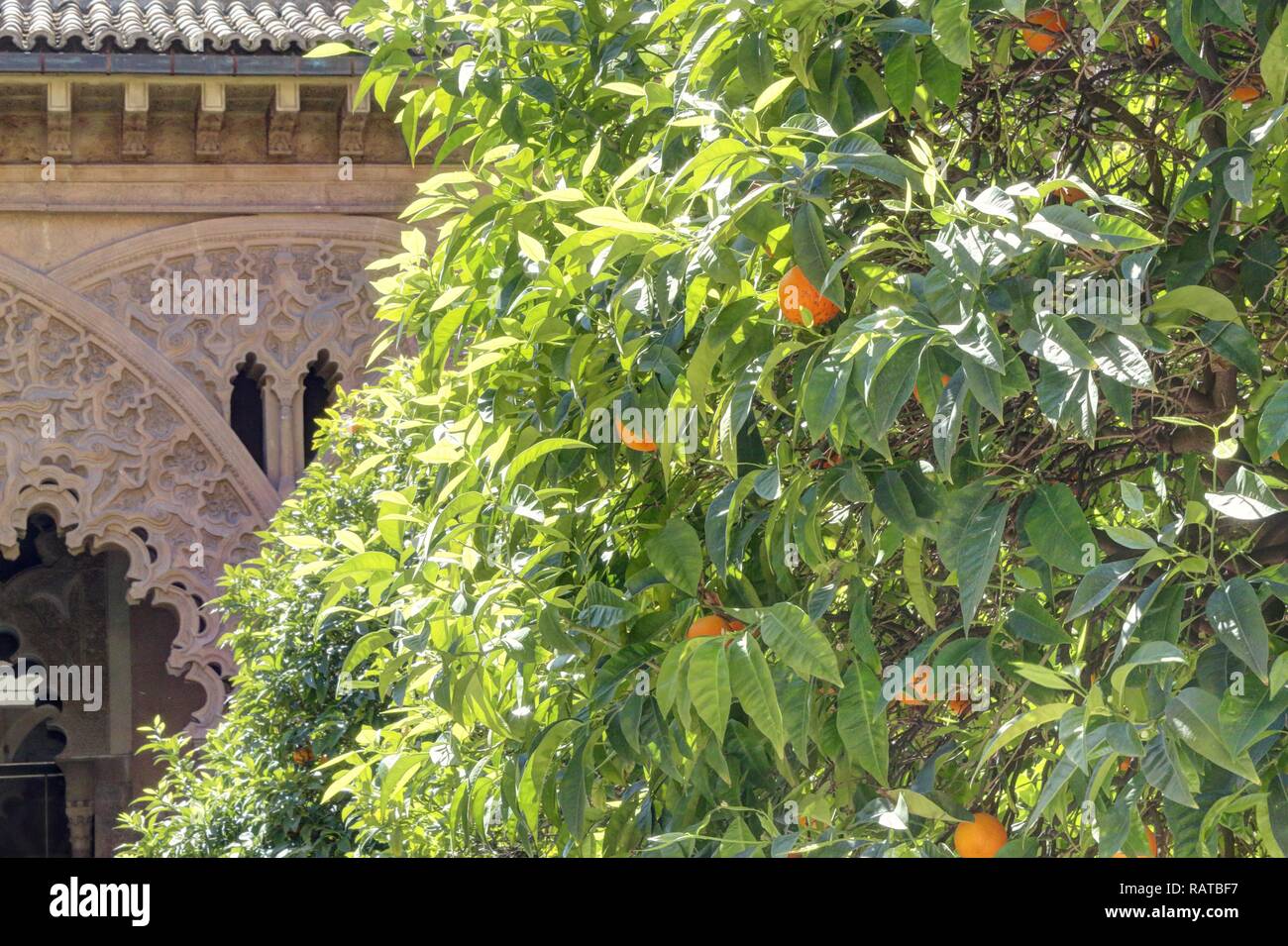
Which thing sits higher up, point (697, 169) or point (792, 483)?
point (697, 169)

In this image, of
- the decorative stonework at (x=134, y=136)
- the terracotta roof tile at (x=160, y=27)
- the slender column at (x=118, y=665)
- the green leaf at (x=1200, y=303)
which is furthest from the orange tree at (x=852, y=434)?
the slender column at (x=118, y=665)

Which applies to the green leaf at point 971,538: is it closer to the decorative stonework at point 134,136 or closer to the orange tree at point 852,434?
the orange tree at point 852,434

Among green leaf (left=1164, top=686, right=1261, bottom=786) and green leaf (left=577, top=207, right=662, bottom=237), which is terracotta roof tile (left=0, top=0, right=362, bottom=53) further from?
green leaf (left=1164, top=686, right=1261, bottom=786)

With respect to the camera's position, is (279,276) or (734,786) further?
(279,276)

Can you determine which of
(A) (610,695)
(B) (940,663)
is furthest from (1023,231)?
(A) (610,695)

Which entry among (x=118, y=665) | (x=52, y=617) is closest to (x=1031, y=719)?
(x=118, y=665)

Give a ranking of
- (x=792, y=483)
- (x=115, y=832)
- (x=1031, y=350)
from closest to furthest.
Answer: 1. (x=1031, y=350)
2. (x=792, y=483)
3. (x=115, y=832)

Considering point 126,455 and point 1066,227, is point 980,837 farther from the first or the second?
point 126,455

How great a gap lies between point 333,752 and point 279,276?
3.03 metres

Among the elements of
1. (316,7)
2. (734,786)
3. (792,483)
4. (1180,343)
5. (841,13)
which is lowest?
(734,786)

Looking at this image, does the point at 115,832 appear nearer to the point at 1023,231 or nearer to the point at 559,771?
the point at 559,771

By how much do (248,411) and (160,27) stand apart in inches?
86.6

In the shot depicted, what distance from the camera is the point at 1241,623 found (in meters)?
1.45

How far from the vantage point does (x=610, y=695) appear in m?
1.95
